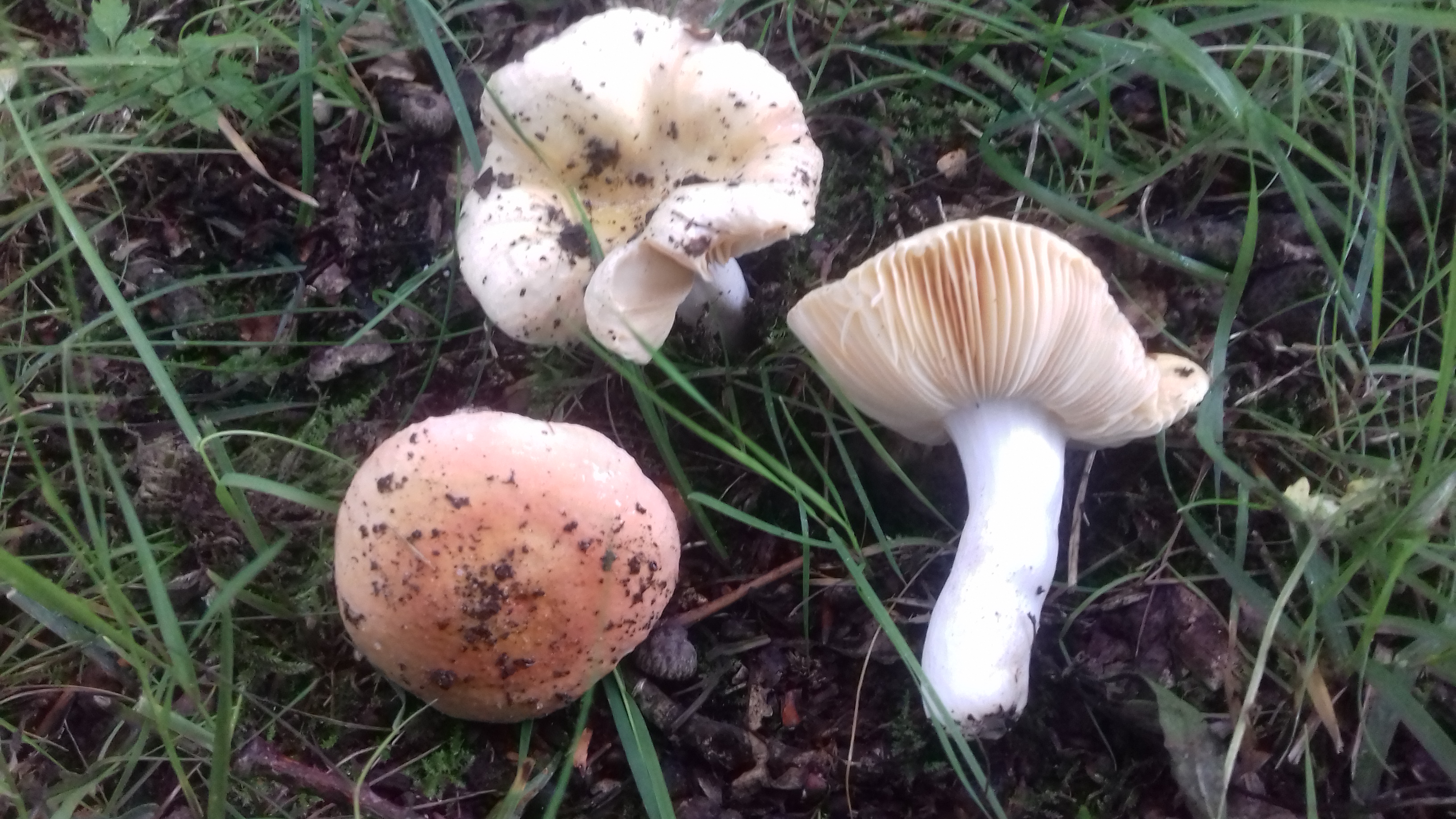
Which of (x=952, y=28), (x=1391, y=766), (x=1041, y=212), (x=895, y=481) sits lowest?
(x=1391, y=766)

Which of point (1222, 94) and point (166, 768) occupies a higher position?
point (1222, 94)

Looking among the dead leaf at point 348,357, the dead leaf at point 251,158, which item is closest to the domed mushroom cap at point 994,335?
the dead leaf at point 348,357

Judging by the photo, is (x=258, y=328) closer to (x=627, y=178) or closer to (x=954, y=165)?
(x=627, y=178)

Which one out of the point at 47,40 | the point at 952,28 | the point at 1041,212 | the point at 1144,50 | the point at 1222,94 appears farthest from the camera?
the point at 47,40

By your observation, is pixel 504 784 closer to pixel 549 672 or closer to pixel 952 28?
→ pixel 549 672

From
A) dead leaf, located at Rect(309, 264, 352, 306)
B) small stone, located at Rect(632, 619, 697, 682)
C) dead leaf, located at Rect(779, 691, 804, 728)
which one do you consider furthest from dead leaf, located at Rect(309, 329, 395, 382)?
dead leaf, located at Rect(779, 691, 804, 728)

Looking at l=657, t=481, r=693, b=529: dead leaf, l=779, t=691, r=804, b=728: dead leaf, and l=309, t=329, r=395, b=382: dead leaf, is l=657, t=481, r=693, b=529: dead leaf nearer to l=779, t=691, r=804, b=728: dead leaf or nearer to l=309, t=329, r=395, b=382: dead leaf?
l=779, t=691, r=804, b=728: dead leaf

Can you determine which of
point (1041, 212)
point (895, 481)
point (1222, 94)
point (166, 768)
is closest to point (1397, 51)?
point (1222, 94)
